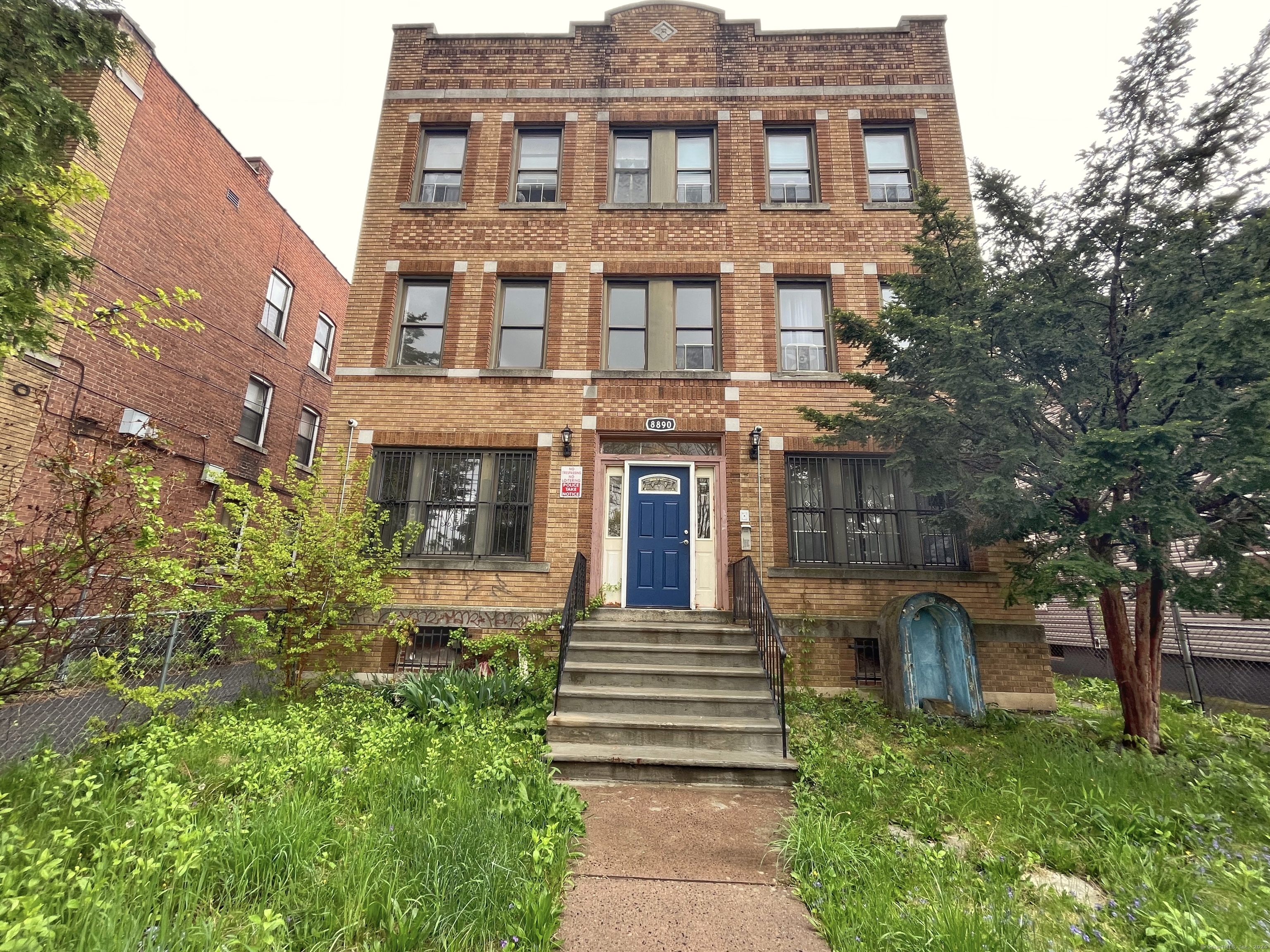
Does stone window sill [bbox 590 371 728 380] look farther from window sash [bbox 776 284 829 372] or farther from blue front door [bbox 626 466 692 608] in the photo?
blue front door [bbox 626 466 692 608]

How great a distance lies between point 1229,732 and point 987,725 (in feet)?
8.82

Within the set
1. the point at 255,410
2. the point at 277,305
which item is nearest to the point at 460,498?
the point at 255,410

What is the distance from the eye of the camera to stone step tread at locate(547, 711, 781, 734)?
5.42 m

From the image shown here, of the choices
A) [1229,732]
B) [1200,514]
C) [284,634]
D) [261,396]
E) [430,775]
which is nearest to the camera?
[430,775]

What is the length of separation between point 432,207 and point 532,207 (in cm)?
191

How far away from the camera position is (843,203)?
9.80m

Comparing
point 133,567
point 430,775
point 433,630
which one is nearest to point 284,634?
point 433,630

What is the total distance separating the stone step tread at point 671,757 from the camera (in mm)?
4949

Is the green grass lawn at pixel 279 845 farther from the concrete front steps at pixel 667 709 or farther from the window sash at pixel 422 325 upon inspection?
the window sash at pixel 422 325

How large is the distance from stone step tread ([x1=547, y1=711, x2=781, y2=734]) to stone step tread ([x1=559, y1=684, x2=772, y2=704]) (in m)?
0.18

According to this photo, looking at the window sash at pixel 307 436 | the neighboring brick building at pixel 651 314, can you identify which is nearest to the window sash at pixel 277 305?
the window sash at pixel 307 436

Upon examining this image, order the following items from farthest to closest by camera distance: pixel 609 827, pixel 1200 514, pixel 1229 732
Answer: pixel 1229 732 < pixel 1200 514 < pixel 609 827

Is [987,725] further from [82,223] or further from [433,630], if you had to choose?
[82,223]

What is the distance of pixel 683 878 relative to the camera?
3453 millimetres
